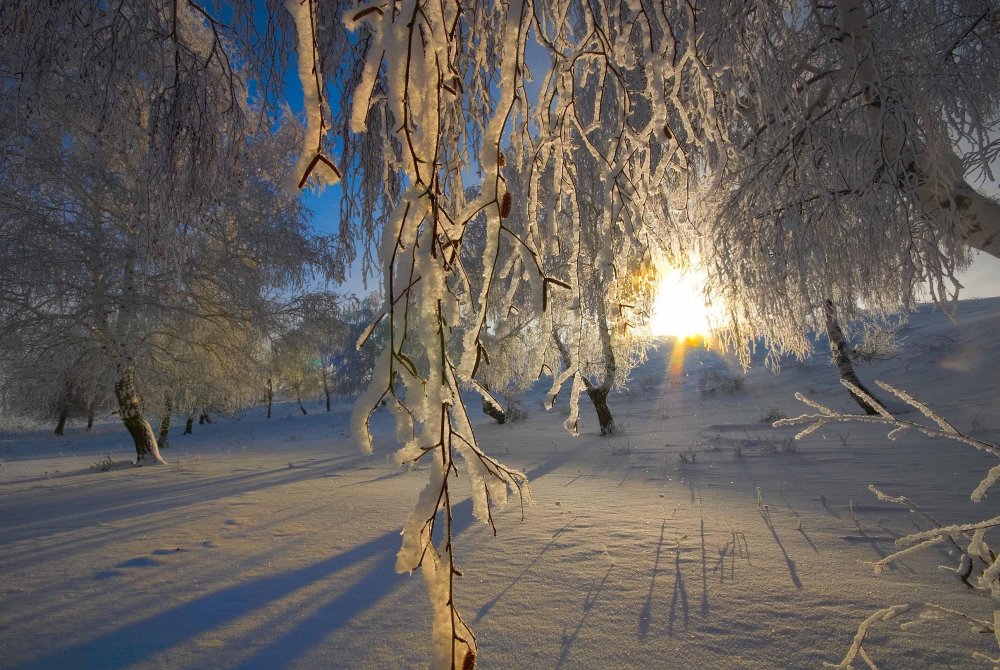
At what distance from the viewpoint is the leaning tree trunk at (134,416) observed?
7.97 meters

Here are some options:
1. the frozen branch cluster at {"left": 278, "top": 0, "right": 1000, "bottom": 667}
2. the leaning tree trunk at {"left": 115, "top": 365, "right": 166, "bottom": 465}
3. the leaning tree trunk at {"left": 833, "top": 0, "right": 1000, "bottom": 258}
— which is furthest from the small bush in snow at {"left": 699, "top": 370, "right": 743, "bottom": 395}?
the leaning tree trunk at {"left": 115, "top": 365, "right": 166, "bottom": 465}

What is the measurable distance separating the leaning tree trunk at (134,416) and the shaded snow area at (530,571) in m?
2.89

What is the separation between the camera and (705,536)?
8.79 feet

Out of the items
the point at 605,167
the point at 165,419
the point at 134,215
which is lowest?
the point at 165,419

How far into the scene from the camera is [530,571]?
229 centimetres

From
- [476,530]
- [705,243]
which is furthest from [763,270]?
[476,530]

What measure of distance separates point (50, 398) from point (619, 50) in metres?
11.7

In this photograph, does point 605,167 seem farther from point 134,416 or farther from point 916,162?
point 134,416

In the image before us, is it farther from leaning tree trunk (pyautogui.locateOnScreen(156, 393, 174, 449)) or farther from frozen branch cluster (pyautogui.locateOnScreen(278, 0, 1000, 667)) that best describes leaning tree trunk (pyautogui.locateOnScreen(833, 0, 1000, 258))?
leaning tree trunk (pyautogui.locateOnScreen(156, 393, 174, 449))

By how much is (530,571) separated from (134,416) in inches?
351

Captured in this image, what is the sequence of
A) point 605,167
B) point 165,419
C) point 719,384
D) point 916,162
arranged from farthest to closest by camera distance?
point 719,384 → point 165,419 → point 916,162 → point 605,167

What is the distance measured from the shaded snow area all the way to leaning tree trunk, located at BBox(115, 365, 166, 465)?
2.89 meters

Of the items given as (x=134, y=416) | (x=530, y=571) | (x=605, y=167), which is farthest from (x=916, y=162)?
(x=134, y=416)

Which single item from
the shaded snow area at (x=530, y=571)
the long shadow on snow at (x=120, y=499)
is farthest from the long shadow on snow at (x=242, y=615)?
the long shadow on snow at (x=120, y=499)
